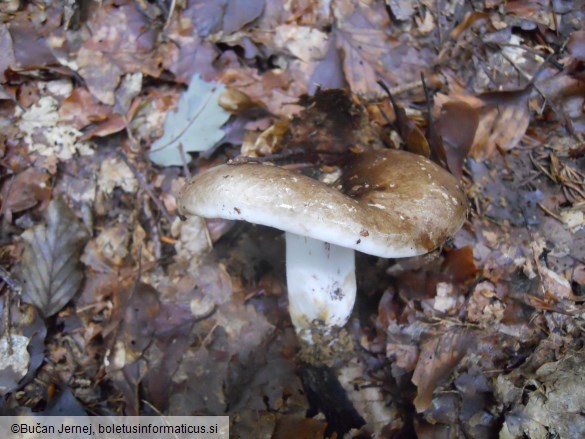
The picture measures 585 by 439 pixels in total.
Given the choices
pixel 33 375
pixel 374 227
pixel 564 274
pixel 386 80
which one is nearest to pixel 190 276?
pixel 33 375

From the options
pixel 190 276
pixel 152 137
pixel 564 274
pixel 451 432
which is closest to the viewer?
pixel 451 432

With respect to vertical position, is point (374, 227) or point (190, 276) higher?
point (374, 227)

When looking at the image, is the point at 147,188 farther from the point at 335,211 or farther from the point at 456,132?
the point at 456,132

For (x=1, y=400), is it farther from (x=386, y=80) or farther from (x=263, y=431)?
(x=386, y=80)

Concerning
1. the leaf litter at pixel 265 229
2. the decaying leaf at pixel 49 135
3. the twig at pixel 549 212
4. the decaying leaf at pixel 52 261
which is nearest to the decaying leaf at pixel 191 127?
the leaf litter at pixel 265 229

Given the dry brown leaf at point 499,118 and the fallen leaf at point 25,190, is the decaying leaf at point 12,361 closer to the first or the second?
the fallen leaf at point 25,190

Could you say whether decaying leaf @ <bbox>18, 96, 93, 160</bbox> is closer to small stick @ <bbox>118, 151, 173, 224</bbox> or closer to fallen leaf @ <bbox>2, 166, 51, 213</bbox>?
fallen leaf @ <bbox>2, 166, 51, 213</bbox>
